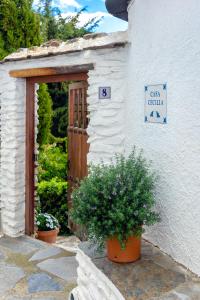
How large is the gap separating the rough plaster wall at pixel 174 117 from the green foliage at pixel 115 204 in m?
0.21

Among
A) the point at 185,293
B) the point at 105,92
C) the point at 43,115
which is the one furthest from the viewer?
the point at 43,115

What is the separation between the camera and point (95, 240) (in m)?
3.31

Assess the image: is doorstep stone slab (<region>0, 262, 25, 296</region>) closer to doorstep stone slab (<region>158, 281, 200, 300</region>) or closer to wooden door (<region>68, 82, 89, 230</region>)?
wooden door (<region>68, 82, 89, 230</region>)

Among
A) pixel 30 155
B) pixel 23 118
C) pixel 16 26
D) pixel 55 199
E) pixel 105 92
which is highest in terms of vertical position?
pixel 16 26

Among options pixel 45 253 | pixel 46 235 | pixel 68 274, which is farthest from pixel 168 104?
pixel 46 235

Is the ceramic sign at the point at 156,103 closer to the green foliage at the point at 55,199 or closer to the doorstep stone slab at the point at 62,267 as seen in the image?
the doorstep stone slab at the point at 62,267

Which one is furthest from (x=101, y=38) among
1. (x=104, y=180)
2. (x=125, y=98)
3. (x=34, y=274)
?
(x=34, y=274)

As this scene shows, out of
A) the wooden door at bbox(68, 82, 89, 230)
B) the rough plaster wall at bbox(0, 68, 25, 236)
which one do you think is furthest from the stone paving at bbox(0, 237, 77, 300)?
the wooden door at bbox(68, 82, 89, 230)

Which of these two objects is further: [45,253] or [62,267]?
[45,253]

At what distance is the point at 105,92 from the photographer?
4176 millimetres

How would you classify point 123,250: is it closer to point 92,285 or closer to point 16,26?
point 92,285

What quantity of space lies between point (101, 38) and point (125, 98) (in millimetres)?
735

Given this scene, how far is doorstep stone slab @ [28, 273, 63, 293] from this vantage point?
12.9ft

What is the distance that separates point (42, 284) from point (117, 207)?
1533 mm
